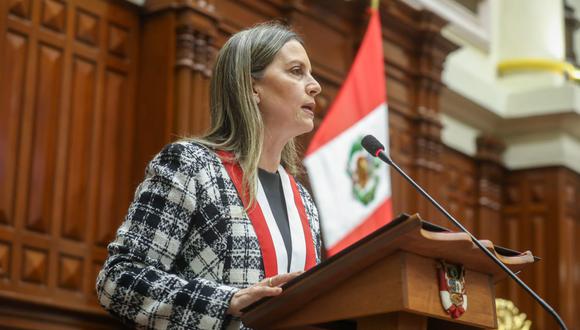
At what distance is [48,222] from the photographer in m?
4.94

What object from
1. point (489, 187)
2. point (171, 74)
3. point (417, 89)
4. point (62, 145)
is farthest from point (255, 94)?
point (489, 187)

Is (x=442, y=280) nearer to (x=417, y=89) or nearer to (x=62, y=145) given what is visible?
(x=62, y=145)

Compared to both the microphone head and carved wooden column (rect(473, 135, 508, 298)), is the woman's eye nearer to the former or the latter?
the microphone head

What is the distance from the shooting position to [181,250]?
2436mm

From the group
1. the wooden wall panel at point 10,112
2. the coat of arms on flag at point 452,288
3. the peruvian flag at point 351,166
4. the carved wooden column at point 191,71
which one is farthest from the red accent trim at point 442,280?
the peruvian flag at point 351,166

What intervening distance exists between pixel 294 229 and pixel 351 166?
13.4ft

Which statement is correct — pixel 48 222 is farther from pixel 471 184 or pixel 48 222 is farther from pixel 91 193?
pixel 471 184

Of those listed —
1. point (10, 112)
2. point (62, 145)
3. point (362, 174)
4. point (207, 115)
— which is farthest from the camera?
point (362, 174)

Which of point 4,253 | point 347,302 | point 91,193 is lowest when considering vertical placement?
point 347,302

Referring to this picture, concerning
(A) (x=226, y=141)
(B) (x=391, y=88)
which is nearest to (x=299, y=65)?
(A) (x=226, y=141)

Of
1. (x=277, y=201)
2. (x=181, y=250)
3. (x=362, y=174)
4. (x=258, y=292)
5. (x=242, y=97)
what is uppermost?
(x=362, y=174)

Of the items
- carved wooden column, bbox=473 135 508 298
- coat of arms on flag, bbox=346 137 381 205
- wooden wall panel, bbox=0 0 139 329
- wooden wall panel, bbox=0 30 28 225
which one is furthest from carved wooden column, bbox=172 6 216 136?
carved wooden column, bbox=473 135 508 298

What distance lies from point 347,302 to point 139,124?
3.49 meters

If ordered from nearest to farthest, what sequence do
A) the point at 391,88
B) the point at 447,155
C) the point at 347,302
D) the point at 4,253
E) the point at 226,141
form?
the point at 347,302, the point at 226,141, the point at 4,253, the point at 391,88, the point at 447,155
